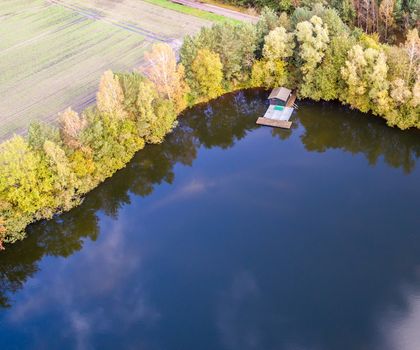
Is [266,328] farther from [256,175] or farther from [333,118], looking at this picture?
[333,118]

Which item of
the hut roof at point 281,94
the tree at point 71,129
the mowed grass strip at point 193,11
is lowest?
the hut roof at point 281,94

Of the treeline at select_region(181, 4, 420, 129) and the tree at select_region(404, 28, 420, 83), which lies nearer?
the tree at select_region(404, 28, 420, 83)

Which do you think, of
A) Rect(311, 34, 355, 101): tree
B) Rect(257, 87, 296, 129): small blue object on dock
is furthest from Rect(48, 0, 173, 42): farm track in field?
Rect(311, 34, 355, 101): tree

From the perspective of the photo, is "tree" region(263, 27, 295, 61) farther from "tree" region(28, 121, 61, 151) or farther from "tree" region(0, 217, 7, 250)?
"tree" region(0, 217, 7, 250)

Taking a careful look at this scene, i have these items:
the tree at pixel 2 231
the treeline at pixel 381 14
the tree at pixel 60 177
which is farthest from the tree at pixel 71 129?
the treeline at pixel 381 14

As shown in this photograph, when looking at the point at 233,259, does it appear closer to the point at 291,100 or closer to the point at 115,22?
the point at 291,100

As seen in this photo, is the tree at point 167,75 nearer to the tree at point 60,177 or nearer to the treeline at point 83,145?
the treeline at point 83,145

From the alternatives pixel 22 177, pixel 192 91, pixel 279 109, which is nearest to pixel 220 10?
pixel 192 91
